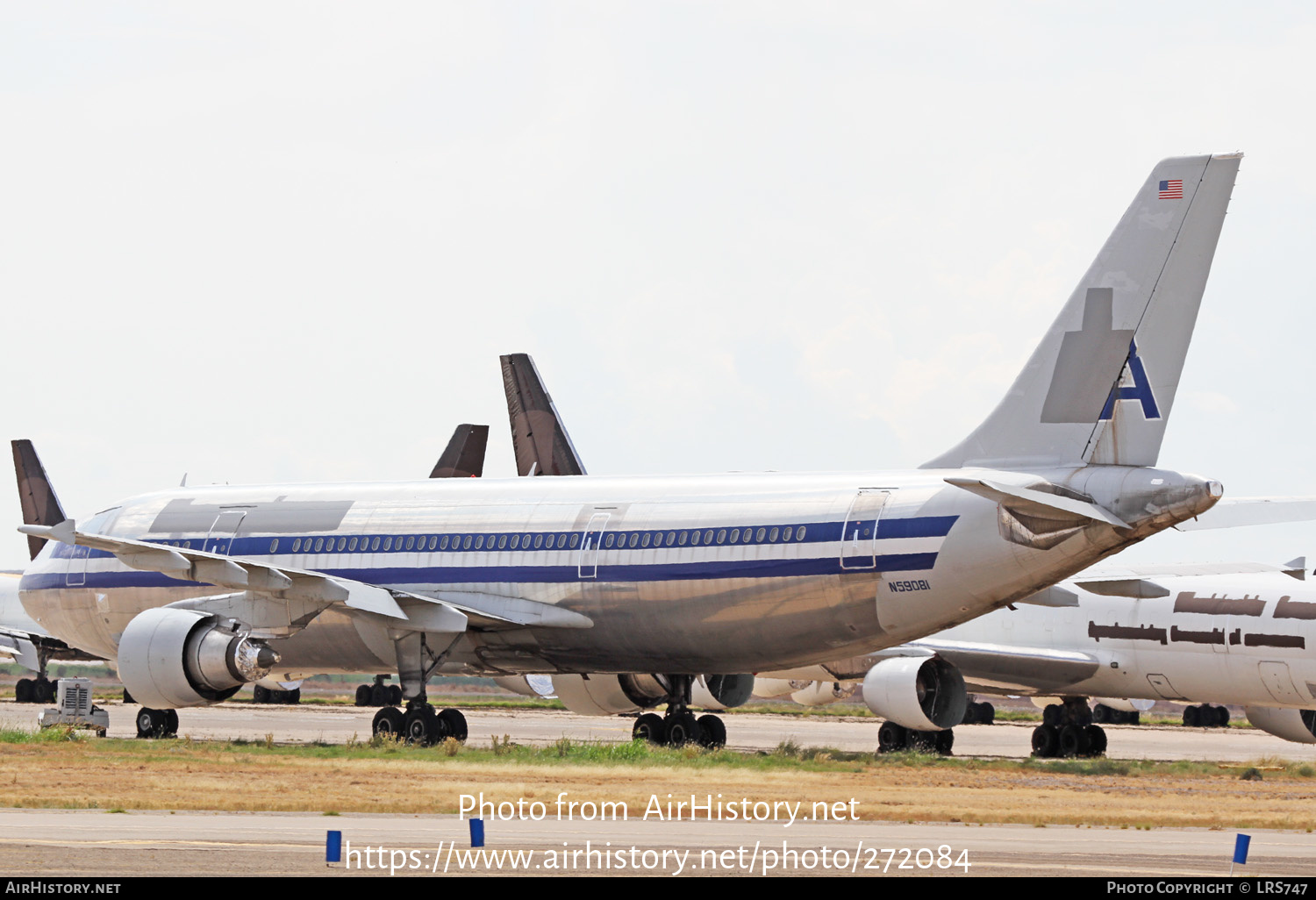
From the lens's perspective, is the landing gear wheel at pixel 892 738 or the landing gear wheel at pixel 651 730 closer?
the landing gear wheel at pixel 651 730

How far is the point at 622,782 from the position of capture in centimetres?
2133

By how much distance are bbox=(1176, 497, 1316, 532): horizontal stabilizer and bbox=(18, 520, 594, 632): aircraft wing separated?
929 centimetres

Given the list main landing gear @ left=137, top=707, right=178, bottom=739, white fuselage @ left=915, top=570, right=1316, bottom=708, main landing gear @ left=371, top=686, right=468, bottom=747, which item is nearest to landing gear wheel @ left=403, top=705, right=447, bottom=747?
main landing gear @ left=371, top=686, right=468, bottom=747

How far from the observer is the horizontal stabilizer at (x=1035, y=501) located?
21.3m

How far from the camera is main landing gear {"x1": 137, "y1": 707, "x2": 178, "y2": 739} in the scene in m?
31.5

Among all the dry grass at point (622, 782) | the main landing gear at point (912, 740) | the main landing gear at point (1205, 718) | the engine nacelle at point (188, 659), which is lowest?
the main landing gear at point (1205, 718)

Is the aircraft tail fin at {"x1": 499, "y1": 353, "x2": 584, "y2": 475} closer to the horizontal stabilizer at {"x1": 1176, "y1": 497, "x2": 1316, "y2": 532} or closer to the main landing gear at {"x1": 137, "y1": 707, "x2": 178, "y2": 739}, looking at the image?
the main landing gear at {"x1": 137, "y1": 707, "x2": 178, "y2": 739}

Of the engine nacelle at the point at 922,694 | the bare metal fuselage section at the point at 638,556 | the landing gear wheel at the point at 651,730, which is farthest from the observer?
the engine nacelle at the point at 922,694

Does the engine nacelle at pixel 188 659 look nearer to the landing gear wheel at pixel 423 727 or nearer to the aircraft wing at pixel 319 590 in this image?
the aircraft wing at pixel 319 590

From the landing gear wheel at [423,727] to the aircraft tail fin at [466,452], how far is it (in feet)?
58.3

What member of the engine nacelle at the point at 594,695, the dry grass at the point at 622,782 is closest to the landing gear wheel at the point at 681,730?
the dry grass at the point at 622,782

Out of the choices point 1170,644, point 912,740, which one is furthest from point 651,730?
point 1170,644

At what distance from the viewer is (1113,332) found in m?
23.3

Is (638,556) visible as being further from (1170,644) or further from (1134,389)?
(1170,644)
